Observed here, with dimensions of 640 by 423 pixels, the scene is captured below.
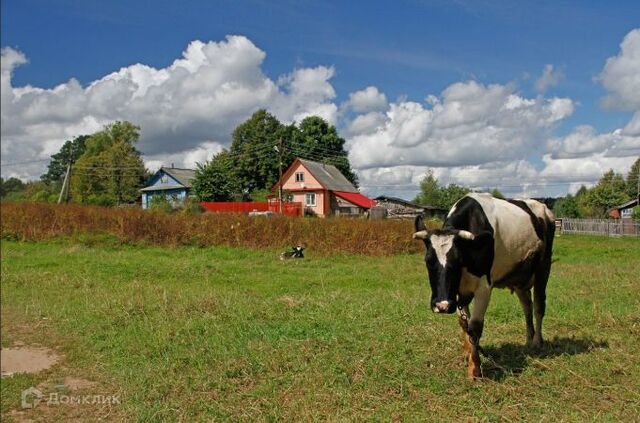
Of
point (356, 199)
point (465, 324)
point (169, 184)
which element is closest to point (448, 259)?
point (465, 324)

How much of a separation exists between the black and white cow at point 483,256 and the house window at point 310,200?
47931 mm

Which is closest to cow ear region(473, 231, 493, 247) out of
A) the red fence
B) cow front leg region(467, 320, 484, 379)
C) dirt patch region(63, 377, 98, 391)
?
cow front leg region(467, 320, 484, 379)

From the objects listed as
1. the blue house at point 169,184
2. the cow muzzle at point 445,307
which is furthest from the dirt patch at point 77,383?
the blue house at point 169,184

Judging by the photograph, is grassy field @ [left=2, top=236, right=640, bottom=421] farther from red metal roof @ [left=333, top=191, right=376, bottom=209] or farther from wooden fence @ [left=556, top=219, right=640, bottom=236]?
red metal roof @ [left=333, top=191, right=376, bottom=209]

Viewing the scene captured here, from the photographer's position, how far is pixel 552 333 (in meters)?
7.88

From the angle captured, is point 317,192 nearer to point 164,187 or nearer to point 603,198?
point 164,187

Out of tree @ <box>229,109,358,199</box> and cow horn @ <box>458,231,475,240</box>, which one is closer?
cow horn @ <box>458,231,475,240</box>

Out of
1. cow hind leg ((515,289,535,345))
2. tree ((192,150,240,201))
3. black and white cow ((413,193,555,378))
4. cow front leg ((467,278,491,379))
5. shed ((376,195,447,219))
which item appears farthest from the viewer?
tree ((192,150,240,201))

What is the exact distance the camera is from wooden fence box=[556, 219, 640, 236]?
36375 millimetres

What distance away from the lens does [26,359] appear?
6078 millimetres

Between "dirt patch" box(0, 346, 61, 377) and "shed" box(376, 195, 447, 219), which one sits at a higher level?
"shed" box(376, 195, 447, 219)

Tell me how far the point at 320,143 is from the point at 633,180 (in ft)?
128

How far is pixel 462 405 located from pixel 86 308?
21.1ft

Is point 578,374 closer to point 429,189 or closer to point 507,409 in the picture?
point 507,409
